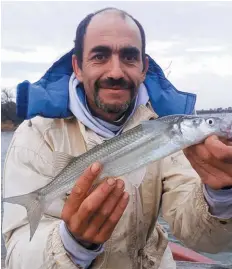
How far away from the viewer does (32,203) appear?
127 inches

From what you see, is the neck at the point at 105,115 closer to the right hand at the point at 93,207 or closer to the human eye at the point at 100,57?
the human eye at the point at 100,57

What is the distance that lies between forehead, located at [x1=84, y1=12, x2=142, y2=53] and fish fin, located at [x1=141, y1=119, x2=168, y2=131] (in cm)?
101

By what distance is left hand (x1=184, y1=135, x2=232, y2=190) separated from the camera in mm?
2684

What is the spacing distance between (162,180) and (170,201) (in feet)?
0.71

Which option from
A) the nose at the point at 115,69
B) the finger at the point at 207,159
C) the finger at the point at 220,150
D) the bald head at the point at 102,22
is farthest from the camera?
the bald head at the point at 102,22

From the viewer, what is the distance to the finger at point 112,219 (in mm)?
2908

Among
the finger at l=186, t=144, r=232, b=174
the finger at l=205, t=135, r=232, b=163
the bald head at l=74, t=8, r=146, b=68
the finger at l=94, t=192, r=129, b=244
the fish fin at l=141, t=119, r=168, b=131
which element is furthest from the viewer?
the bald head at l=74, t=8, r=146, b=68

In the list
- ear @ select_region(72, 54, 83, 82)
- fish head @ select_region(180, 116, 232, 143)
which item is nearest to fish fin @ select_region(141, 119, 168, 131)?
fish head @ select_region(180, 116, 232, 143)

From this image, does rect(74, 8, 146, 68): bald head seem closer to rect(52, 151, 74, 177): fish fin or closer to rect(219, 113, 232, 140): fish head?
rect(52, 151, 74, 177): fish fin

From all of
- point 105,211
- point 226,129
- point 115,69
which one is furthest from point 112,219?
point 115,69

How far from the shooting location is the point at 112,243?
3.56m

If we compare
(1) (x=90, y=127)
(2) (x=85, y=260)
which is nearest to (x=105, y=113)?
(1) (x=90, y=127)

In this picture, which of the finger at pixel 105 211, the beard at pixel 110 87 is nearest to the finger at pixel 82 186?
the finger at pixel 105 211

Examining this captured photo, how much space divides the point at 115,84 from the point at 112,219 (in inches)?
51.0
